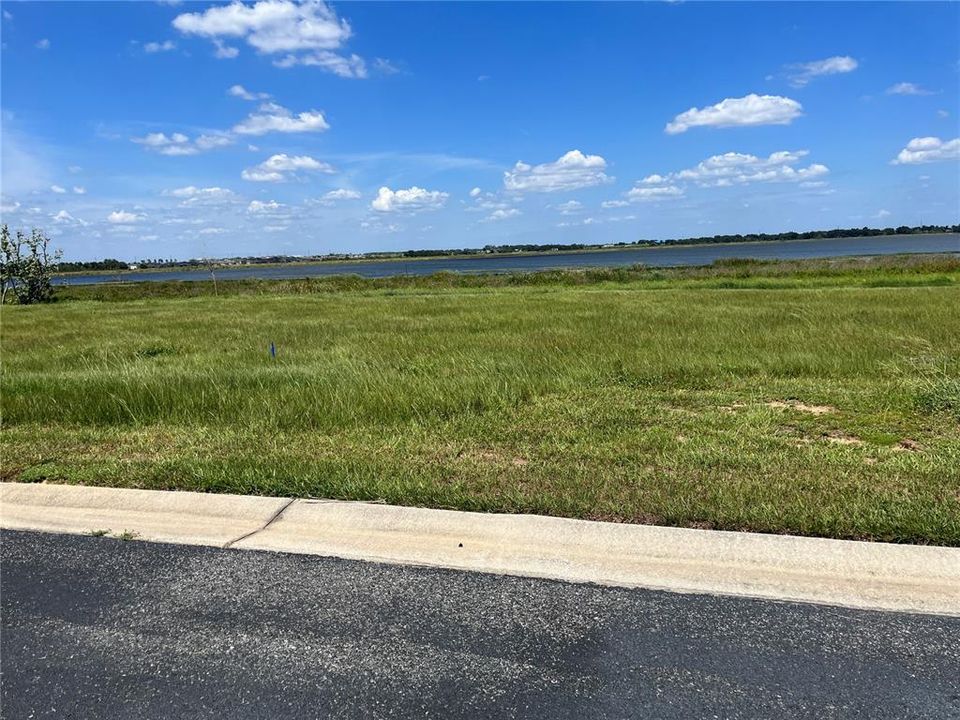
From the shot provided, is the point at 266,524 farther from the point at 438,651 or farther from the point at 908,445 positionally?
the point at 908,445

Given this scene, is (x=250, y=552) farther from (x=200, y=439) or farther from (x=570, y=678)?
(x=200, y=439)

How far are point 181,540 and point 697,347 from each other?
891 cm

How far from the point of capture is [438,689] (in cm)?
245

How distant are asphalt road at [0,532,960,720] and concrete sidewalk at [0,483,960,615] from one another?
14cm

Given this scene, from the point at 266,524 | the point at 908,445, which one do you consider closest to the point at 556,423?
the point at 908,445

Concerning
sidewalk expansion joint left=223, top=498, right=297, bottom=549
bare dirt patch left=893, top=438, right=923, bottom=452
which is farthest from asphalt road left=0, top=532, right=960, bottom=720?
bare dirt patch left=893, top=438, right=923, bottom=452

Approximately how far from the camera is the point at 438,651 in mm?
2664

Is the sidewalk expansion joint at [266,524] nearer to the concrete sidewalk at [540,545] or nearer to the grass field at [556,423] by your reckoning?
the concrete sidewalk at [540,545]

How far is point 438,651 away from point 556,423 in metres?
3.71

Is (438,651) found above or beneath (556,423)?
beneath

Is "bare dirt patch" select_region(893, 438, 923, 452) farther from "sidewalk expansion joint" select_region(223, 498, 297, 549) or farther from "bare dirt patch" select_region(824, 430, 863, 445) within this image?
"sidewalk expansion joint" select_region(223, 498, 297, 549)

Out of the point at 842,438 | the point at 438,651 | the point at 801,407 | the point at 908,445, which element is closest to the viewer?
the point at 438,651

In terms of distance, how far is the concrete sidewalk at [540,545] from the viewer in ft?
10.0

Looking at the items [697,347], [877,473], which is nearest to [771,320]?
[697,347]
